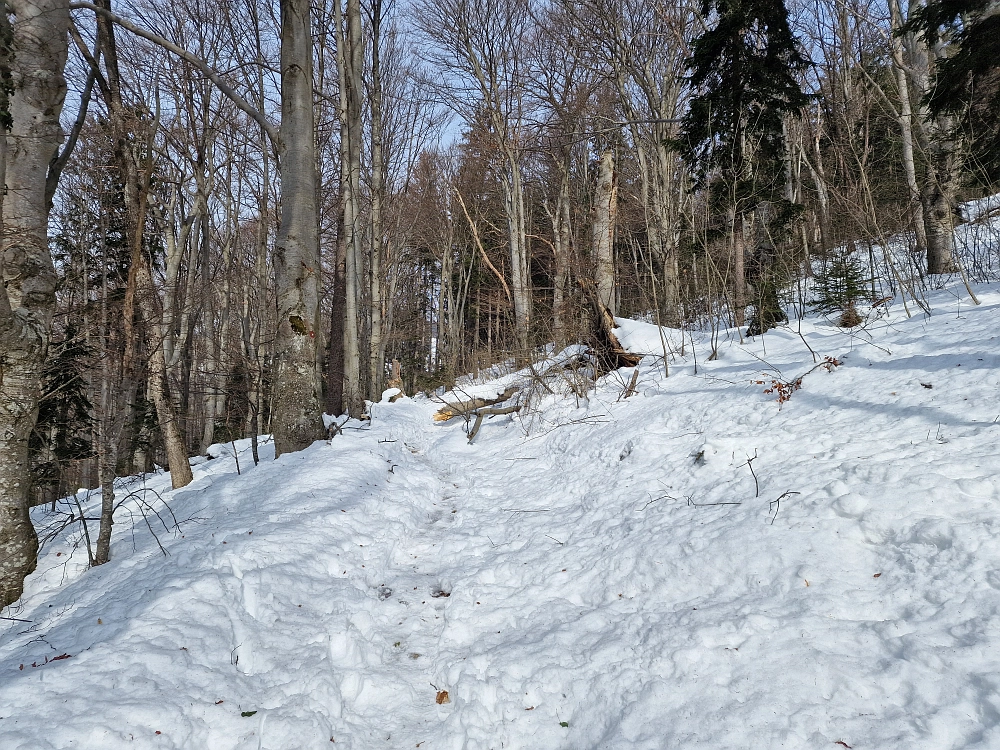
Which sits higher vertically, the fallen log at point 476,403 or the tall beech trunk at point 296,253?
the tall beech trunk at point 296,253

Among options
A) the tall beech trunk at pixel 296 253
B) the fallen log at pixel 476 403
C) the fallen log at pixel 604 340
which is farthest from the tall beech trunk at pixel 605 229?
the tall beech trunk at pixel 296 253

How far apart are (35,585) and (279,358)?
124 inches

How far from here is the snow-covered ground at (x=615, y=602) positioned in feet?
6.27

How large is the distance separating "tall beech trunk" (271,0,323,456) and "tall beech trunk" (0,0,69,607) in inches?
87.4

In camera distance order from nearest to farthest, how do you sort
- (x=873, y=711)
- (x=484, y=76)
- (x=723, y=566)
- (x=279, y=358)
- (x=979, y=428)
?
1. (x=873, y=711)
2. (x=723, y=566)
3. (x=979, y=428)
4. (x=279, y=358)
5. (x=484, y=76)

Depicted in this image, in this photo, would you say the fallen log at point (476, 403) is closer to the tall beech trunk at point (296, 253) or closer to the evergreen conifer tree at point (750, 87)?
the tall beech trunk at point (296, 253)

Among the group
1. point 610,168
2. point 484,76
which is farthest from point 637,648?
point 484,76

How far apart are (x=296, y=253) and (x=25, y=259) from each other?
256cm

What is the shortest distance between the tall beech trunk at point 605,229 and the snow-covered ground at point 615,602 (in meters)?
4.59

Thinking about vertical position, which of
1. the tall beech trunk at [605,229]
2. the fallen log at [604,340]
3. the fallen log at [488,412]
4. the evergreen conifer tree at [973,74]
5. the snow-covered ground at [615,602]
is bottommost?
the snow-covered ground at [615,602]

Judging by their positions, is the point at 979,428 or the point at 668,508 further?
the point at 668,508

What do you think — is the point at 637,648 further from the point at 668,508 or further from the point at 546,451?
the point at 546,451

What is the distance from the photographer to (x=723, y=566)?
9.02 feet

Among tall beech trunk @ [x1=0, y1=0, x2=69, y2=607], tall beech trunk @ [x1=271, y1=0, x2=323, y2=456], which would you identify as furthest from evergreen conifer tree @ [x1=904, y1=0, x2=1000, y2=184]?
tall beech trunk @ [x1=0, y1=0, x2=69, y2=607]
